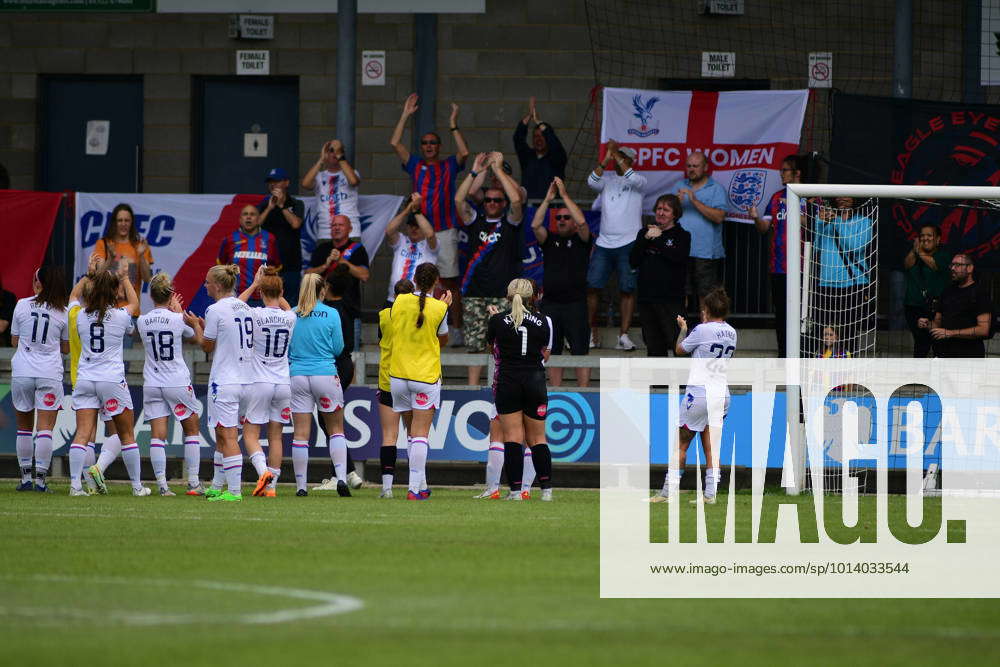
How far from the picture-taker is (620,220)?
1775cm

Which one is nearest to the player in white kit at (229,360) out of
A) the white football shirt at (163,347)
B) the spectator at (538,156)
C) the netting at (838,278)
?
the white football shirt at (163,347)

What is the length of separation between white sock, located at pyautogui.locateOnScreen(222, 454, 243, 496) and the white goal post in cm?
536

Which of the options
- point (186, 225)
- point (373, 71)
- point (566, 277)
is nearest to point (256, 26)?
point (373, 71)

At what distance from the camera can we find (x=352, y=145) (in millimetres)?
18062

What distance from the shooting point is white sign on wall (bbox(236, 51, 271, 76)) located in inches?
826

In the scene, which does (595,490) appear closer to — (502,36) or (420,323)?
(420,323)

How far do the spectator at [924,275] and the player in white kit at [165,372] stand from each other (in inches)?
311

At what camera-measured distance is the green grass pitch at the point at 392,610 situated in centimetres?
622

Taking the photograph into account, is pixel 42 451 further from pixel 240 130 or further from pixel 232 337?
pixel 240 130

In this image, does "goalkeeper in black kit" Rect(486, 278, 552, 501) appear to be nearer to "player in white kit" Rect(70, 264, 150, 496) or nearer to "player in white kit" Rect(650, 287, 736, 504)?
"player in white kit" Rect(650, 287, 736, 504)

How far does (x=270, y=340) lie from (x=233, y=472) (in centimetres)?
125

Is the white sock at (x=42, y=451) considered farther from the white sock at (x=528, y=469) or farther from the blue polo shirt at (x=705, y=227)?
the blue polo shirt at (x=705, y=227)

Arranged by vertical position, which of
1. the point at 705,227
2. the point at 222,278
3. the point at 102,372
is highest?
the point at 705,227

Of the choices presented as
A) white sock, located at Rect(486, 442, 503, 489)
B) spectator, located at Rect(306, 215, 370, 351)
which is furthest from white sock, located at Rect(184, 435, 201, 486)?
spectator, located at Rect(306, 215, 370, 351)
